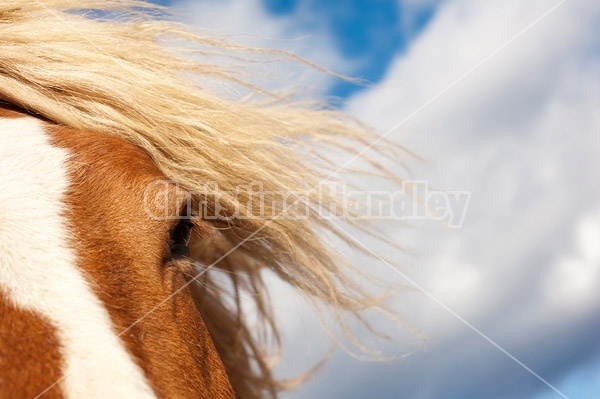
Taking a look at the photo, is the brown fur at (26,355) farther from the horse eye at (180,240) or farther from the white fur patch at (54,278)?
the horse eye at (180,240)

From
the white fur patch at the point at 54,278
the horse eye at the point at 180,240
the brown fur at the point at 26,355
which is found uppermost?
the white fur patch at the point at 54,278

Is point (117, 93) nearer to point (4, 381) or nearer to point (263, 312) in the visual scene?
point (4, 381)

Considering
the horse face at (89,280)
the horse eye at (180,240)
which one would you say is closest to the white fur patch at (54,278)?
the horse face at (89,280)

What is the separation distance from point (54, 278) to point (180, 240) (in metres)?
0.43

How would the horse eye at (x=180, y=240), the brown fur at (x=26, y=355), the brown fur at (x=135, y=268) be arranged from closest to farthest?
the brown fur at (x=26, y=355), the brown fur at (x=135, y=268), the horse eye at (x=180, y=240)

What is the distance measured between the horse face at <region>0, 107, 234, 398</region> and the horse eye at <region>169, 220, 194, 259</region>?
13 millimetres

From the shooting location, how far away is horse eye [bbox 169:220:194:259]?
57.6 inches

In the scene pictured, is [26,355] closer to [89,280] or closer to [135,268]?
[89,280]

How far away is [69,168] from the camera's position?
51.3 inches

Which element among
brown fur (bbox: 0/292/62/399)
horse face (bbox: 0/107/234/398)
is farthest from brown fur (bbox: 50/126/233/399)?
brown fur (bbox: 0/292/62/399)

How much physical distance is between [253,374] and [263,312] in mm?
234

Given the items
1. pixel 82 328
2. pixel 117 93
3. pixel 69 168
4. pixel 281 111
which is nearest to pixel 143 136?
pixel 117 93

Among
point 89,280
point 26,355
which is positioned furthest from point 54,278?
point 26,355

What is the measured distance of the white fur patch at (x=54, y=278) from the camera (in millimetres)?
998
